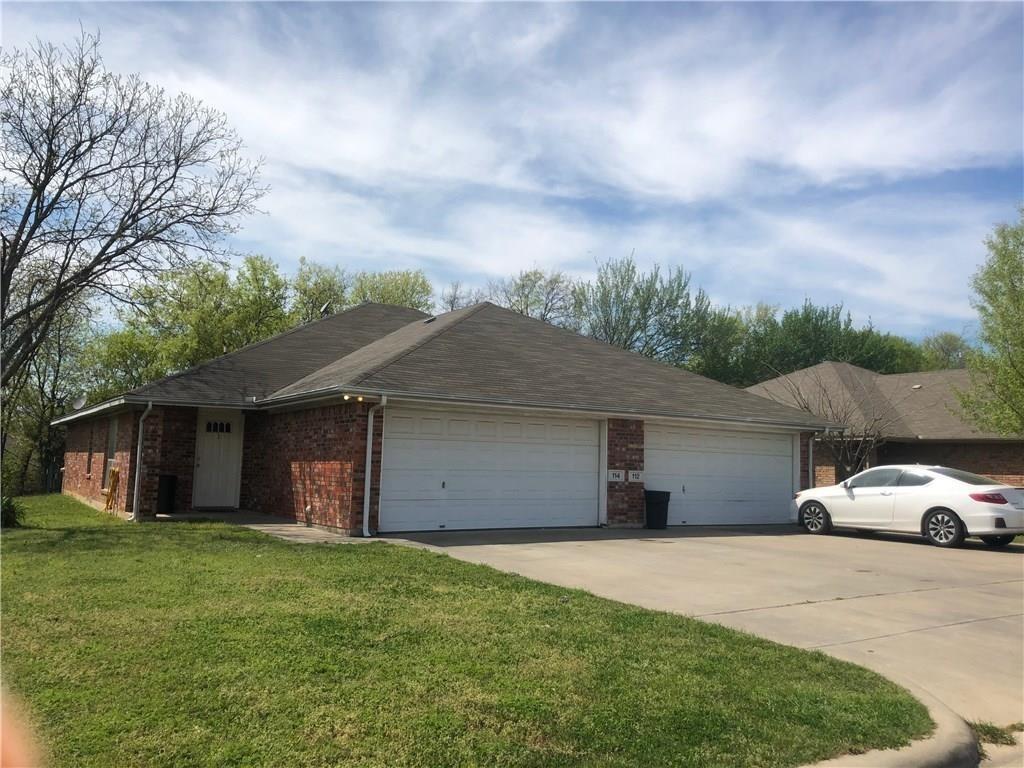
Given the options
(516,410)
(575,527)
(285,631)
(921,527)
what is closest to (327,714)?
(285,631)

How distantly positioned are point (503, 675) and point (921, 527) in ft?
39.8

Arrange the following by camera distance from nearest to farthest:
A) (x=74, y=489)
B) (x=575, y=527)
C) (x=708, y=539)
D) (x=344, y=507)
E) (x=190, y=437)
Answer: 1. (x=344, y=507)
2. (x=708, y=539)
3. (x=575, y=527)
4. (x=190, y=437)
5. (x=74, y=489)

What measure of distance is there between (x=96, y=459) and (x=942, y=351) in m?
48.0

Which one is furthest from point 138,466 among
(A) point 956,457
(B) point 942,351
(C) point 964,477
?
(B) point 942,351

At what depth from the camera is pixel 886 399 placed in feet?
88.4

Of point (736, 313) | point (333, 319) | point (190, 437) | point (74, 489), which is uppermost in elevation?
point (736, 313)

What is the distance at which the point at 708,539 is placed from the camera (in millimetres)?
14867

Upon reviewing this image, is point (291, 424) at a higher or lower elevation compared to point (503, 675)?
higher

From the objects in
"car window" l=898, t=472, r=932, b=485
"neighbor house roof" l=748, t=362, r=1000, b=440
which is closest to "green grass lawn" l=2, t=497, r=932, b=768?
"car window" l=898, t=472, r=932, b=485

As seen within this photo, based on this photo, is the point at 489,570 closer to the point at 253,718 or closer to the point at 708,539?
the point at 253,718

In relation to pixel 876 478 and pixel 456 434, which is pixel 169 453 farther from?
pixel 876 478

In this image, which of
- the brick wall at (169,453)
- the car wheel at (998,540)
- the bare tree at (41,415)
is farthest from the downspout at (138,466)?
the bare tree at (41,415)

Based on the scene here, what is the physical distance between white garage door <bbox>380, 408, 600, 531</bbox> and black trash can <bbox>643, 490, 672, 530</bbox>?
1141 millimetres

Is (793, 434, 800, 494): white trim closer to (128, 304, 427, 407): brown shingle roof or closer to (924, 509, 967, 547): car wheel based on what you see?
(924, 509, 967, 547): car wheel
